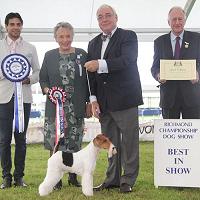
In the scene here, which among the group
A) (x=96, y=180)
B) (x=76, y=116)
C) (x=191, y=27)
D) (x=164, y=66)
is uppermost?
(x=191, y=27)

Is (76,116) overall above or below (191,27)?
below

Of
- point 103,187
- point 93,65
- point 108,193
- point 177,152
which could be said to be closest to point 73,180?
point 103,187

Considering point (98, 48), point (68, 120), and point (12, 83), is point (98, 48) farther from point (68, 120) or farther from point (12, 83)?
point (12, 83)

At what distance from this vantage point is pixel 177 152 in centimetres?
434

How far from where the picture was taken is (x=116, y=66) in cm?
392

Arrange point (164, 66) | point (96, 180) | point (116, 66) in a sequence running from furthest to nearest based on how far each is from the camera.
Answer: point (96, 180) → point (164, 66) → point (116, 66)

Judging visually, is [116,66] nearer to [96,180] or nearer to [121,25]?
[96,180]

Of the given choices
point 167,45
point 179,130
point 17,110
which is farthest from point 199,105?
point 17,110

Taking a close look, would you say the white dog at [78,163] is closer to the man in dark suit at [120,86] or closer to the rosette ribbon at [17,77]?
the man in dark suit at [120,86]

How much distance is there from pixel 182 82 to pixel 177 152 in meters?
0.72

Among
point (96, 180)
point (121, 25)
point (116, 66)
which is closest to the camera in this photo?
point (116, 66)

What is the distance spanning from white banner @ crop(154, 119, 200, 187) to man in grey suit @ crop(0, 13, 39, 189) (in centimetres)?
140

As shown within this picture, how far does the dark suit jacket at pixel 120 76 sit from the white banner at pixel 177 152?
0.50 m

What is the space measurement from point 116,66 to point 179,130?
1005 millimetres
